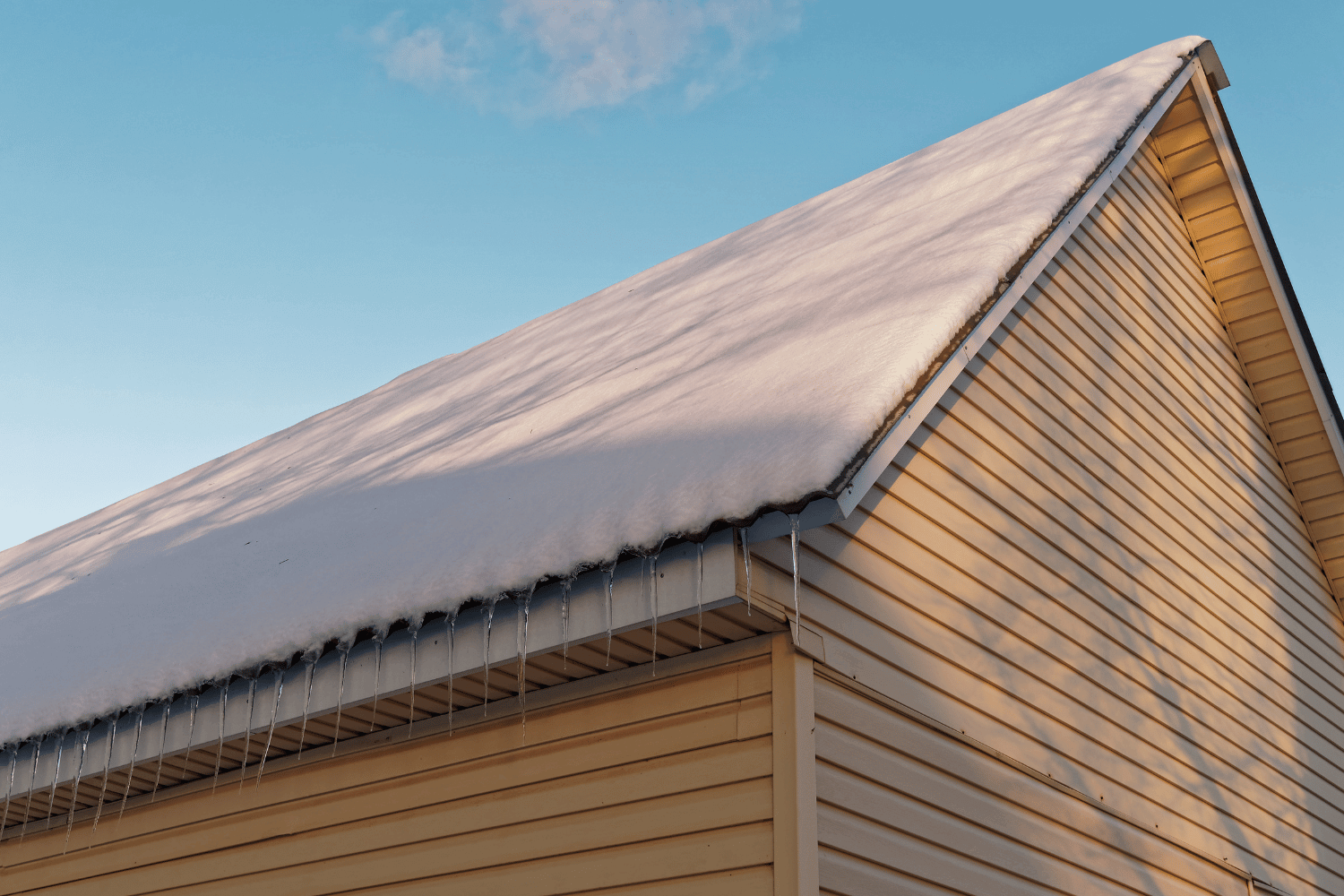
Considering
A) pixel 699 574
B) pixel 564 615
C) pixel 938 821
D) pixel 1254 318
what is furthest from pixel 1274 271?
pixel 564 615

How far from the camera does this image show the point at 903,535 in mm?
3469

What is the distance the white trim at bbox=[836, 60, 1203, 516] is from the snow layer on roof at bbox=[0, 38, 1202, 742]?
8cm

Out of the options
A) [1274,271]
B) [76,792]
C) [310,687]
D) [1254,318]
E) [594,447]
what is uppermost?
[1274,271]

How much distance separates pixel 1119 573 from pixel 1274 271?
116 inches

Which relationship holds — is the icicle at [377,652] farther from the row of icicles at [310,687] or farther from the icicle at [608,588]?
the icicle at [608,588]

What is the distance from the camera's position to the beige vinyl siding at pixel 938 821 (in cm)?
289

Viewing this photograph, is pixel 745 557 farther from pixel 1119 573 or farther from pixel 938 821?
pixel 1119 573

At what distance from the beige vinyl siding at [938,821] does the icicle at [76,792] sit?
108 inches

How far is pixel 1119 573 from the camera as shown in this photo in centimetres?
475

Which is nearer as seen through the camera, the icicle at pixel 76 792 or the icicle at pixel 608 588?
the icicle at pixel 608 588

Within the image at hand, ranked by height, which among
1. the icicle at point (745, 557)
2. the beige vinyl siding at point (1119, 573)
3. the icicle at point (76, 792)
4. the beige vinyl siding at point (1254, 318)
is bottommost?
the icicle at point (76, 792)

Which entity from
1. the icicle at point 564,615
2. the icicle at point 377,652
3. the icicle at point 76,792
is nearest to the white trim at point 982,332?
the icicle at point 564,615

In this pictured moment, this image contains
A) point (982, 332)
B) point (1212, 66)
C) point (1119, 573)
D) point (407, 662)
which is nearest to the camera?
point (407, 662)

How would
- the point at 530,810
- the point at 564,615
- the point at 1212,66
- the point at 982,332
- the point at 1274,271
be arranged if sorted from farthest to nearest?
1. the point at 1274,271
2. the point at 1212,66
3. the point at 982,332
4. the point at 530,810
5. the point at 564,615
